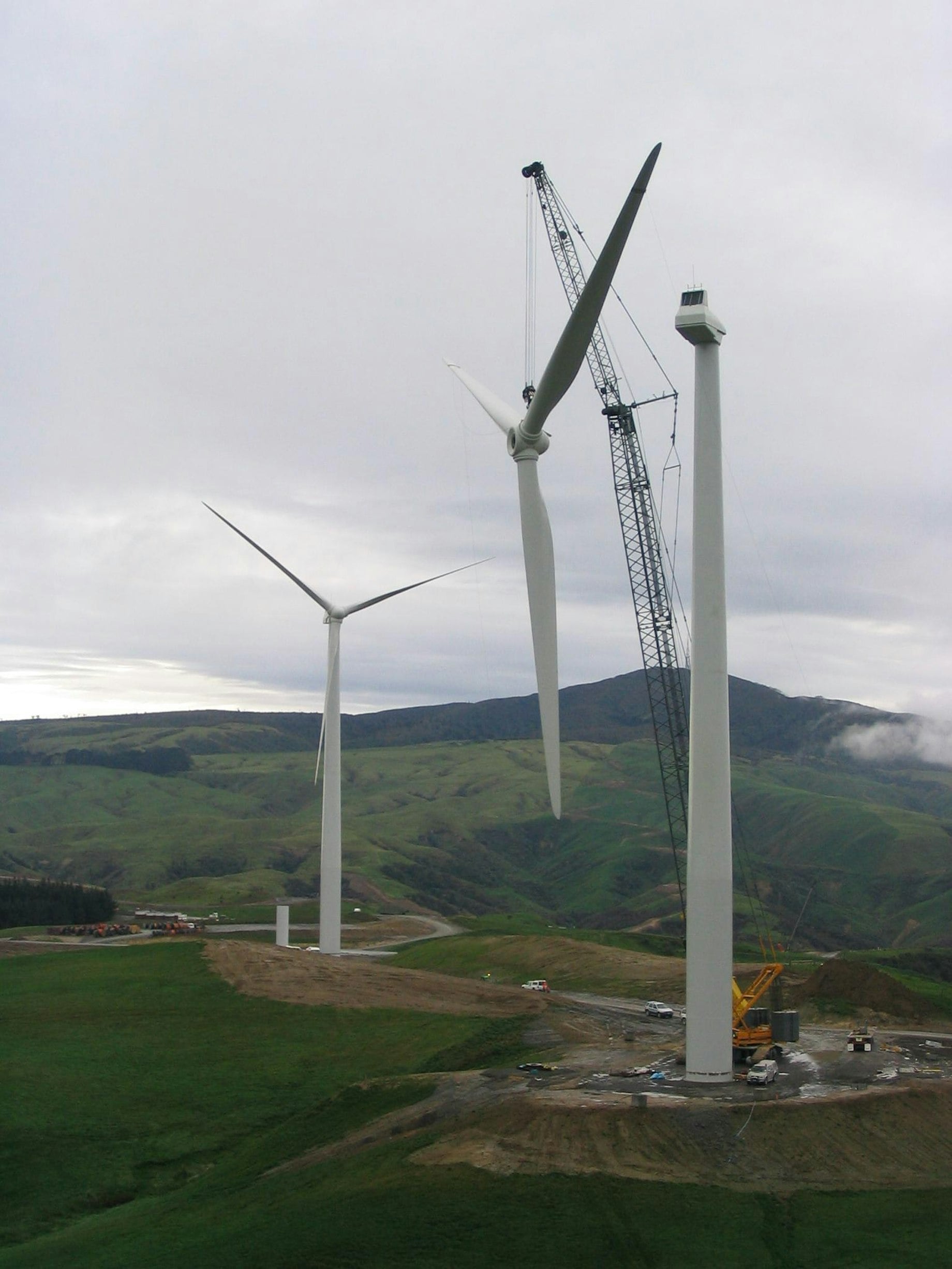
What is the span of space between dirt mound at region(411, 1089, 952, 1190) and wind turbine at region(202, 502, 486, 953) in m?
56.5

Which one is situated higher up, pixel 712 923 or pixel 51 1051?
Result: pixel 712 923

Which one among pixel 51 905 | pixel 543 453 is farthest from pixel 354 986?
pixel 51 905

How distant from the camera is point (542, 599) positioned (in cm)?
5341

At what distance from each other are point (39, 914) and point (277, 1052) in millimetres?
104729

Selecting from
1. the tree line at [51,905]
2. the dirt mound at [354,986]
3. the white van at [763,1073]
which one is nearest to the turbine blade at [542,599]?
the white van at [763,1073]

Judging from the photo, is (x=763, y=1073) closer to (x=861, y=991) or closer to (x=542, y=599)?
(x=542, y=599)

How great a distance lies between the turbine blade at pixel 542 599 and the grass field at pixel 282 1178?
52.1ft

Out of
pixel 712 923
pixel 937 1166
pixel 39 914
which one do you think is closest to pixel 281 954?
pixel 712 923

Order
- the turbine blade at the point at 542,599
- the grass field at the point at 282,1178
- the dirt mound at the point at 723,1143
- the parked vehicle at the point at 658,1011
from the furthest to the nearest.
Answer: the parked vehicle at the point at 658,1011, the turbine blade at the point at 542,599, the dirt mound at the point at 723,1143, the grass field at the point at 282,1178

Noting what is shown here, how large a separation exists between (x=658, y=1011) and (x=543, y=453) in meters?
49.9

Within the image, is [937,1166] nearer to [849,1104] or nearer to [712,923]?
[849,1104]

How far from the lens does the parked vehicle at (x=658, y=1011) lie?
283 ft

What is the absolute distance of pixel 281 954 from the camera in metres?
104

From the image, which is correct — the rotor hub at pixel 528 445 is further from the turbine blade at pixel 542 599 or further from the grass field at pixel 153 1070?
the grass field at pixel 153 1070
